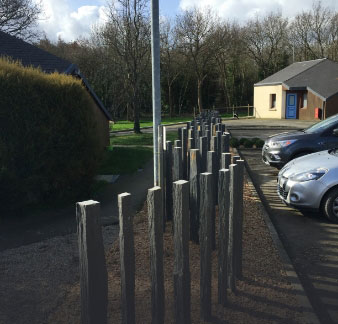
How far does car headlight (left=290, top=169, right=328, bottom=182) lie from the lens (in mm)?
5973

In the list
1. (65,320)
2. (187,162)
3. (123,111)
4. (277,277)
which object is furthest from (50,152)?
(123,111)

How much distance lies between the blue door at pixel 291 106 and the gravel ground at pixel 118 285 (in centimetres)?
3022

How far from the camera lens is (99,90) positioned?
38156 mm

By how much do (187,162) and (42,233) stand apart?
7.76ft

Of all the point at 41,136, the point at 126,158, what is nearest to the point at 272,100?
the point at 126,158

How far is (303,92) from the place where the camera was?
108ft

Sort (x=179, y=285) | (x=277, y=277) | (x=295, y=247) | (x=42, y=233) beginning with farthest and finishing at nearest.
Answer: (x=42, y=233)
(x=295, y=247)
(x=277, y=277)
(x=179, y=285)

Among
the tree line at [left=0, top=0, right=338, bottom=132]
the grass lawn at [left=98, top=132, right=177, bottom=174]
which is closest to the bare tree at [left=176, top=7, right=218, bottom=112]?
the tree line at [left=0, top=0, right=338, bottom=132]

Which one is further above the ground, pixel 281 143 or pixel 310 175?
pixel 281 143

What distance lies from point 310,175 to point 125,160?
7423 mm

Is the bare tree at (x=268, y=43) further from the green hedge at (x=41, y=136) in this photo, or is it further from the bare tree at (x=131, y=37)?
the green hedge at (x=41, y=136)

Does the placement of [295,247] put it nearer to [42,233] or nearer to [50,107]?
[42,233]

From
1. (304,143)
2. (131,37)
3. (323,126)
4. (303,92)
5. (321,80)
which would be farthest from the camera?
(303,92)

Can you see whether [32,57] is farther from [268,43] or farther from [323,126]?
→ [268,43]
